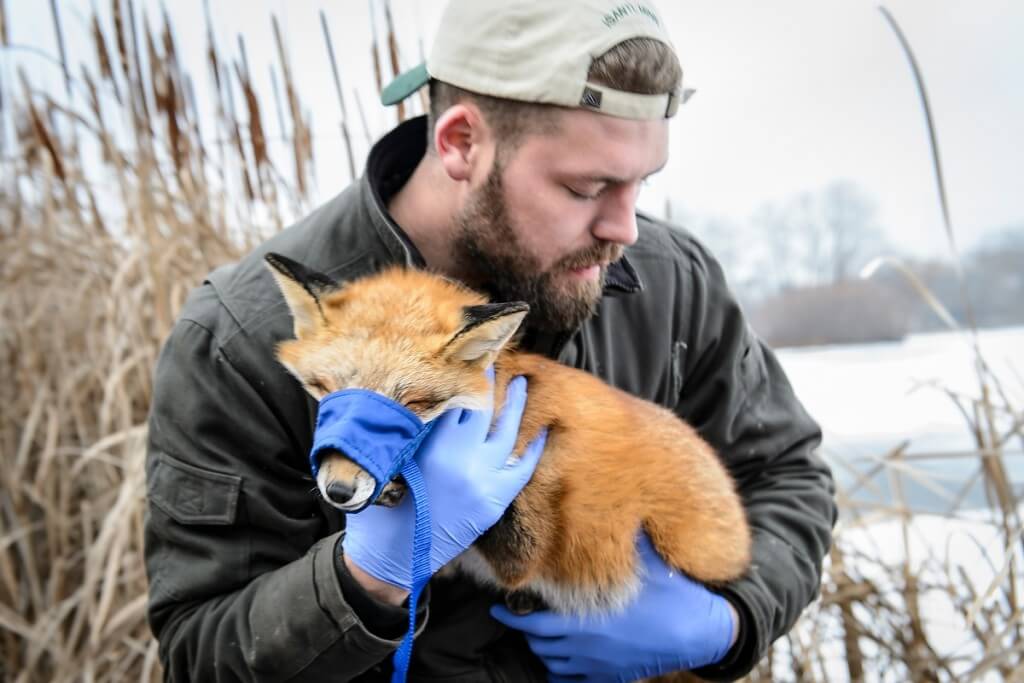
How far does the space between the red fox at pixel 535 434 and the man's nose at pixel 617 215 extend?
0.32 m

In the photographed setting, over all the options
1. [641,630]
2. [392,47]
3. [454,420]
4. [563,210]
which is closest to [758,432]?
[641,630]

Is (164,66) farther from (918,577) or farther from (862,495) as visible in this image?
(862,495)

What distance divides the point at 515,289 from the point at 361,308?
0.46 meters

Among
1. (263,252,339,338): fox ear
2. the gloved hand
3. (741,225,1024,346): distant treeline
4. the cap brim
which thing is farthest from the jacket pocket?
(741,225,1024,346): distant treeline

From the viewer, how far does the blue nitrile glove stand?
182 centimetres

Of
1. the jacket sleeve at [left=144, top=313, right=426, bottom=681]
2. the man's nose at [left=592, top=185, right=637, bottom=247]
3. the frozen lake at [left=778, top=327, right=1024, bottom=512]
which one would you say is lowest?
the frozen lake at [left=778, top=327, right=1024, bottom=512]

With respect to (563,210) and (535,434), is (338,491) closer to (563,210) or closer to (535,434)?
(535,434)

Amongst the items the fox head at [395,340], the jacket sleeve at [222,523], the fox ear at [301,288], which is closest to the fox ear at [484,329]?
the fox head at [395,340]

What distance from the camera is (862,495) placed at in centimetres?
399

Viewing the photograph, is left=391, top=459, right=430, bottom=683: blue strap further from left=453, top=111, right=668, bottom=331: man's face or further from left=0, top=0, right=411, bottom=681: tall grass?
left=0, top=0, right=411, bottom=681: tall grass

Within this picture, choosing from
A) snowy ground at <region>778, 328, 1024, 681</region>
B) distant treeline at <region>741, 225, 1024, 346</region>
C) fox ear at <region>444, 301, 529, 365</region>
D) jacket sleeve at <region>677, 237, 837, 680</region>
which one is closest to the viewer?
fox ear at <region>444, 301, 529, 365</region>

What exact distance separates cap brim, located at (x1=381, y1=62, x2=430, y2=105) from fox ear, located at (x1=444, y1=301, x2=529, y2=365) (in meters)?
0.83

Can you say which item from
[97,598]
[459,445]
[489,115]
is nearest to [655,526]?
[459,445]

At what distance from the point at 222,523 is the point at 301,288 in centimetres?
55
